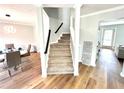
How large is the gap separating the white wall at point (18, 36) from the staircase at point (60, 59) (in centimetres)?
435

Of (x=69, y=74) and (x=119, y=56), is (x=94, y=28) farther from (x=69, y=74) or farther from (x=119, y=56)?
(x=119, y=56)

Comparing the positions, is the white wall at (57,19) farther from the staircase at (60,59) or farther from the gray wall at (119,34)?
the gray wall at (119,34)

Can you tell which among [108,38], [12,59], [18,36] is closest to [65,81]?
[12,59]

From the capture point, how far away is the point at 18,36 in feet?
27.4

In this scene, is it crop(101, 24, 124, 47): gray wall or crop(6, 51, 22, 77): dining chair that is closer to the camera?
crop(6, 51, 22, 77): dining chair

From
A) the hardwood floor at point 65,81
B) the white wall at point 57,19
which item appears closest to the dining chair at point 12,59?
the hardwood floor at point 65,81

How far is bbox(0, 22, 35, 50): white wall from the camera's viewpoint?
730 cm

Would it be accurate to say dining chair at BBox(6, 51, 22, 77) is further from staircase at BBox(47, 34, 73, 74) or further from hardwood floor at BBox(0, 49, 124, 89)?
staircase at BBox(47, 34, 73, 74)

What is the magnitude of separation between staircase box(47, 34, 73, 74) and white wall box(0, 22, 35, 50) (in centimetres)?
435

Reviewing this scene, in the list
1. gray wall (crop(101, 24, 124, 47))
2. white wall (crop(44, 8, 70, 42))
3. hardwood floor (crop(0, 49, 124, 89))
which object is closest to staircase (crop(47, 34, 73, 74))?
hardwood floor (crop(0, 49, 124, 89))

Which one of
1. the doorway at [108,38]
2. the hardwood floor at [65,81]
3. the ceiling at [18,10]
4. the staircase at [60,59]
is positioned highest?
the ceiling at [18,10]

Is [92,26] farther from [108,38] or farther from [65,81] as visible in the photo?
[108,38]

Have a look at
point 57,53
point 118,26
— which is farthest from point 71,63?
point 118,26

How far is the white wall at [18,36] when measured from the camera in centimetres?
730
